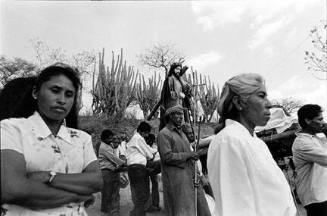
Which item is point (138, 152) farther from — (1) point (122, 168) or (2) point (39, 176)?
(2) point (39, 176)

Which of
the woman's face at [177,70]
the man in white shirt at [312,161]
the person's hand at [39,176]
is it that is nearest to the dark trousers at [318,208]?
the man in white shirt at [312,161]

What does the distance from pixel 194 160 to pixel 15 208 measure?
3890mm

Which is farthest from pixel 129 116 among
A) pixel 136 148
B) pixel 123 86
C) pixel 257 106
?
pixel 257 106

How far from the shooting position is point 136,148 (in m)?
6.39

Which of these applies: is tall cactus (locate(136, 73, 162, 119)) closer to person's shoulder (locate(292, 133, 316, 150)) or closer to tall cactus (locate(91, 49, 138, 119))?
tall cactus (locate(91, 49, 138, 119))

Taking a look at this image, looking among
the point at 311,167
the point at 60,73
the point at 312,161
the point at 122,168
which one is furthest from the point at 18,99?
the point at 122,168

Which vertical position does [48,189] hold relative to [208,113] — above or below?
below

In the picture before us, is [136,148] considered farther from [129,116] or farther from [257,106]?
[129,116]

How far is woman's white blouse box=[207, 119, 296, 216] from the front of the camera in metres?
1.82

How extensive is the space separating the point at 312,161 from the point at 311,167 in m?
0.13

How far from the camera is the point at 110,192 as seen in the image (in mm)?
6176

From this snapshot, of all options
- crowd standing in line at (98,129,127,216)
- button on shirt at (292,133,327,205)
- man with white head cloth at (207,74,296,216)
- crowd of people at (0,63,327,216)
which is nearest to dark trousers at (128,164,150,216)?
crowd standing in line at (98,129,127,216)

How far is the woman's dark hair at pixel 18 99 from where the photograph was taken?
196cm

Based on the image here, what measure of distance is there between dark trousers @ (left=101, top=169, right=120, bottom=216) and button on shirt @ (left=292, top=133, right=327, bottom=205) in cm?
325
